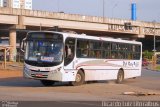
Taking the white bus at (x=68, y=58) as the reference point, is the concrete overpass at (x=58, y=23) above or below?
above

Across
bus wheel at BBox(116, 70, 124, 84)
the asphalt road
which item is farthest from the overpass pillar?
the asphalt road

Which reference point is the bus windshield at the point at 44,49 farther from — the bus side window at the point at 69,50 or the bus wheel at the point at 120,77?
the bus wheel at the point at 120,77

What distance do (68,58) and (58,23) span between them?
50.4 metres

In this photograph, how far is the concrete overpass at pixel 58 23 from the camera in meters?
69.7

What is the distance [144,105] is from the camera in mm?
15898

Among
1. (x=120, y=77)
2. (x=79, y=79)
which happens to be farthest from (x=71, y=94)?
(x=120, y=77)

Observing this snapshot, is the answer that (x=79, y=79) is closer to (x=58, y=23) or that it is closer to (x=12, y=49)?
(x=12, y=49)

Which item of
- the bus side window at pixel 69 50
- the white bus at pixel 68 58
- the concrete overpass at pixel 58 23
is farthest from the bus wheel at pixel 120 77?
the concrete overpass at pixel 58 23

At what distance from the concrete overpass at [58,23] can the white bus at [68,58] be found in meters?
39.5

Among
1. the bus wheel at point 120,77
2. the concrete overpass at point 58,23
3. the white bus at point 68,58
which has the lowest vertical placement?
the bus wheel at point 120,77

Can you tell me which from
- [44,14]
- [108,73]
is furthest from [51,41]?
[44,14]

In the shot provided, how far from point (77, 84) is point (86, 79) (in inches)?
37.0

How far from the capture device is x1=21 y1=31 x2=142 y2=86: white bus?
24.8 metres

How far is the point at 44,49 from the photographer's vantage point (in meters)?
25.0
